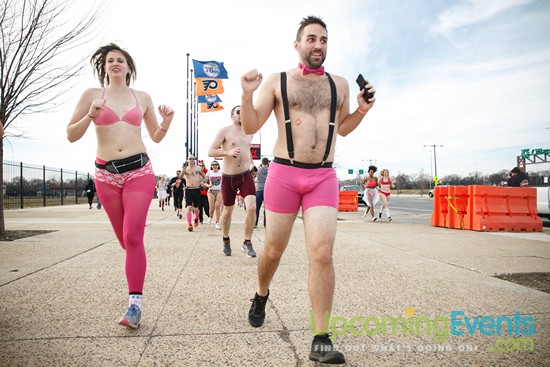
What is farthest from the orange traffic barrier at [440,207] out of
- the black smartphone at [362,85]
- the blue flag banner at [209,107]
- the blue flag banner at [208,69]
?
the blue flag banner at [208,69]

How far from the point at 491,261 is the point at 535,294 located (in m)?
1.88

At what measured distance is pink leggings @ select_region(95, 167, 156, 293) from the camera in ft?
9.53

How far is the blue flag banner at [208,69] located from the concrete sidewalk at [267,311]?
14468 mm

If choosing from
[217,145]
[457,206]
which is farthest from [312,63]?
[457,206]

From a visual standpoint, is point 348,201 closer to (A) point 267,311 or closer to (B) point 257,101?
(A) point 267,311

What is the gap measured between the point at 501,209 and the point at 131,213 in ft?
32.0

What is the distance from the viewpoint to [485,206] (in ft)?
31.7

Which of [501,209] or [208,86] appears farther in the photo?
[208,86]

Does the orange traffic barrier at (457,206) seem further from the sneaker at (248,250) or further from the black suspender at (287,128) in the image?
the black suspender at (287,128)

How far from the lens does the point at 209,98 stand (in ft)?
63.3

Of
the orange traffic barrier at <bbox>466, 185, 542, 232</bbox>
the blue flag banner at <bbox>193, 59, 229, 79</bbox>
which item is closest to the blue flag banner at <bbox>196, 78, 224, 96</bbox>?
the blue flag banner at <bbox>193, 59, 229, 79</bbox>

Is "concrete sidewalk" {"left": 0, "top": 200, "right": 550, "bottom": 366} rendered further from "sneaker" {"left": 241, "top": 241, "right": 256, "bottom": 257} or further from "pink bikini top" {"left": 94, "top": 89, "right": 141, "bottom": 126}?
"pink bikini top" {"left": 94, "top": 89, "right": 141, "bottom": 126}

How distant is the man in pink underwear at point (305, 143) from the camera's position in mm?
2406

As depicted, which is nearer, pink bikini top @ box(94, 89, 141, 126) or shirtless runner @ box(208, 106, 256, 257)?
pink bikini top @ box(94, 89, 141, 126)
